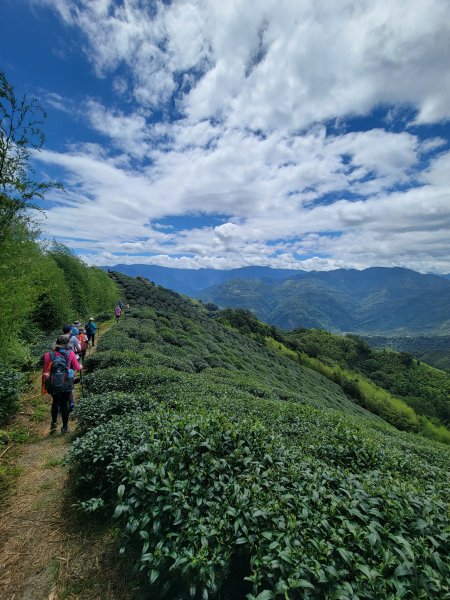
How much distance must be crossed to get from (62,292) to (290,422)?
29.3 m

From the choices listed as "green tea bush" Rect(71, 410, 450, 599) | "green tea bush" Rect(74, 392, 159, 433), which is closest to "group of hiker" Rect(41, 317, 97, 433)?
"green tea bush" Rect(74, 392, 159, 433)

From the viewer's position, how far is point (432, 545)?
325 cm

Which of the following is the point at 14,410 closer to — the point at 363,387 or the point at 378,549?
the point at 378,549

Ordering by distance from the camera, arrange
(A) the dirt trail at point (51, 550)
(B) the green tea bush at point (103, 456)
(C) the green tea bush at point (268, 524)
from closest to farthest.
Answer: (C) the green tea bush at point (268, 524) → (A) the dirt trail at point (51, 550) → (B) the green tea bush at point (103, 456)

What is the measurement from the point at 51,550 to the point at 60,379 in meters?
4.91

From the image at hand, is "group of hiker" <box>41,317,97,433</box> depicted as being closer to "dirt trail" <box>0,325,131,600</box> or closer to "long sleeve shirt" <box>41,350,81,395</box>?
"long sleeve shirt" <box>41,350,81,395</box>

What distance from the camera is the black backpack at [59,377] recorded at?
8.62m

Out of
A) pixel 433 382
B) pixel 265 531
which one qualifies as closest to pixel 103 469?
pixel 265 531

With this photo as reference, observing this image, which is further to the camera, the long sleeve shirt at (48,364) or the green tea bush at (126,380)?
the green tea bush at (126,380)

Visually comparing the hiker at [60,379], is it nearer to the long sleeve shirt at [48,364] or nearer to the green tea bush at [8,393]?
the long sleeve shirt at [48,364]

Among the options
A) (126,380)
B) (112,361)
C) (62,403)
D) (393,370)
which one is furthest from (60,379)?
(393,370)

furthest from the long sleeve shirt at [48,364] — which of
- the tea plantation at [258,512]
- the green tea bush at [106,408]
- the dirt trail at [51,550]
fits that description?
the tea plantation at [258,512]

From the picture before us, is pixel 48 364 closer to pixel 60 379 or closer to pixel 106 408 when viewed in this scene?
pixel 60 379

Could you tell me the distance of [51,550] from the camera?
4.54 metres
